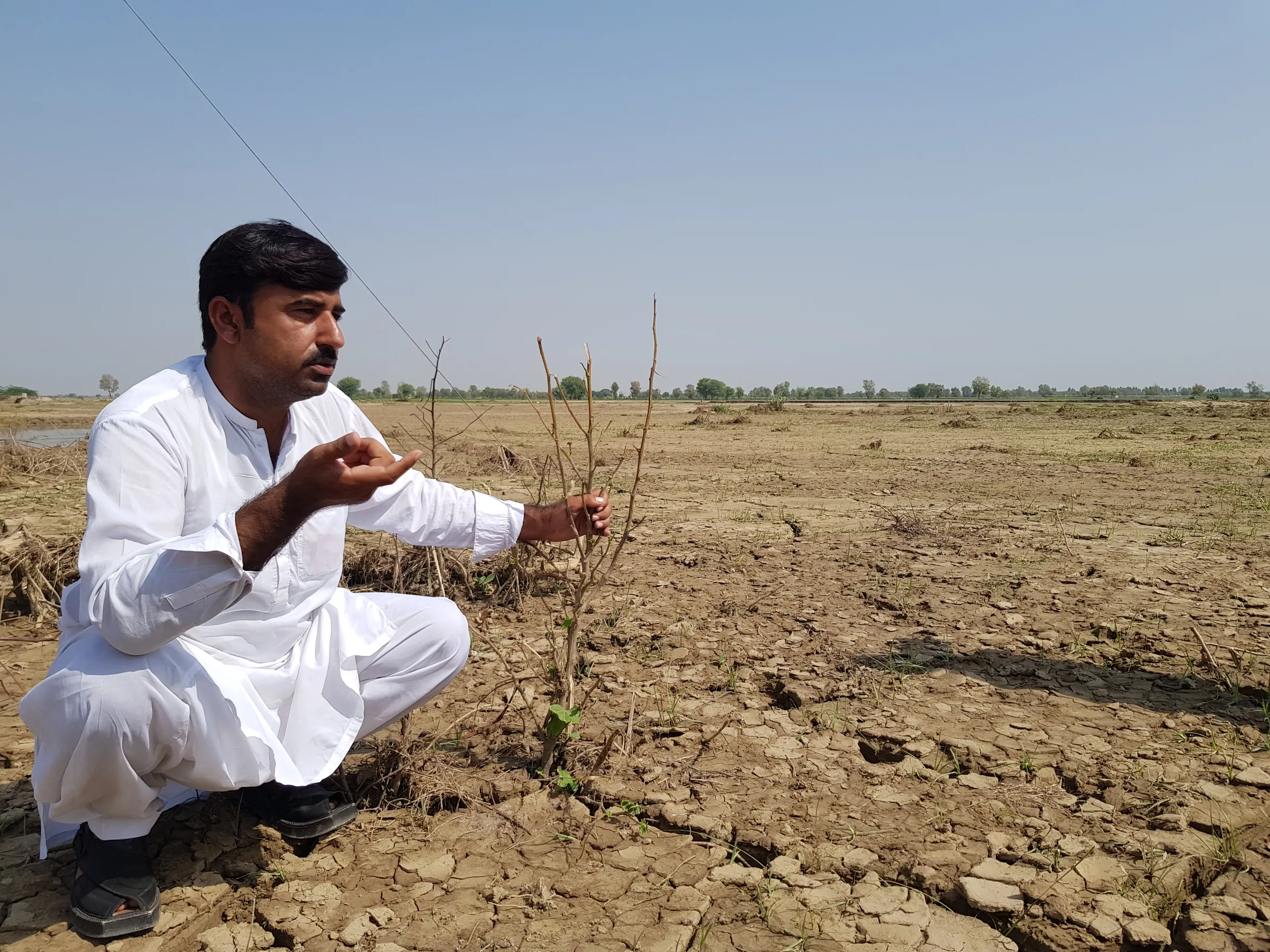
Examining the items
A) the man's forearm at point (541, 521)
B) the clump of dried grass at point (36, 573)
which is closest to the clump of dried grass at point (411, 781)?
the man's forearm at point (541, 521)

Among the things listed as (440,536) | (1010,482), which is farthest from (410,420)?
(440,536)

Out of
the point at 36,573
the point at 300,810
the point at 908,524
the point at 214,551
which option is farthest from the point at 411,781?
the point at 908,524

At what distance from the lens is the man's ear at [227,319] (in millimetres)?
2047

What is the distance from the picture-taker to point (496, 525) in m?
2.53

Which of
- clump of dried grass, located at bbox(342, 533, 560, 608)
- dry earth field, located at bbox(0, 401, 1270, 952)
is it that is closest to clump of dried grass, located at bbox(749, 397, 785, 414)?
dry earth field, located at bbox(0, 401, 1270, 952)

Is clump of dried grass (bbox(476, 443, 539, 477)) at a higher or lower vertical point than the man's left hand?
lower

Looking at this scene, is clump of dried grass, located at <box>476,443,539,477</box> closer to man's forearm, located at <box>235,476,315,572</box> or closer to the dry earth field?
the dry earth field

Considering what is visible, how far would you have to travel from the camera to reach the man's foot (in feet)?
7.23

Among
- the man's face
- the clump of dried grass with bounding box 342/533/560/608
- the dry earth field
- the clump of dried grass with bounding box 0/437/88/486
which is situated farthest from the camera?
the clump of dried grass with bounding box 0/437/88/486

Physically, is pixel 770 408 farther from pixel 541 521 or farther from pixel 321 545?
pixel 321 545

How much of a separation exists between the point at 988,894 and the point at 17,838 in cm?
248

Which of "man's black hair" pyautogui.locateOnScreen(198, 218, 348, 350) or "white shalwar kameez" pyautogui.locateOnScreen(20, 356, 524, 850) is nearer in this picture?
"white shalwar kameez" pyautogui.locateOnScreen(20, 356, 524, 850)

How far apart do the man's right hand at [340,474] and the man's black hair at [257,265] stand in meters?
0.59

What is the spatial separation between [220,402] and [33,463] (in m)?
8.55
